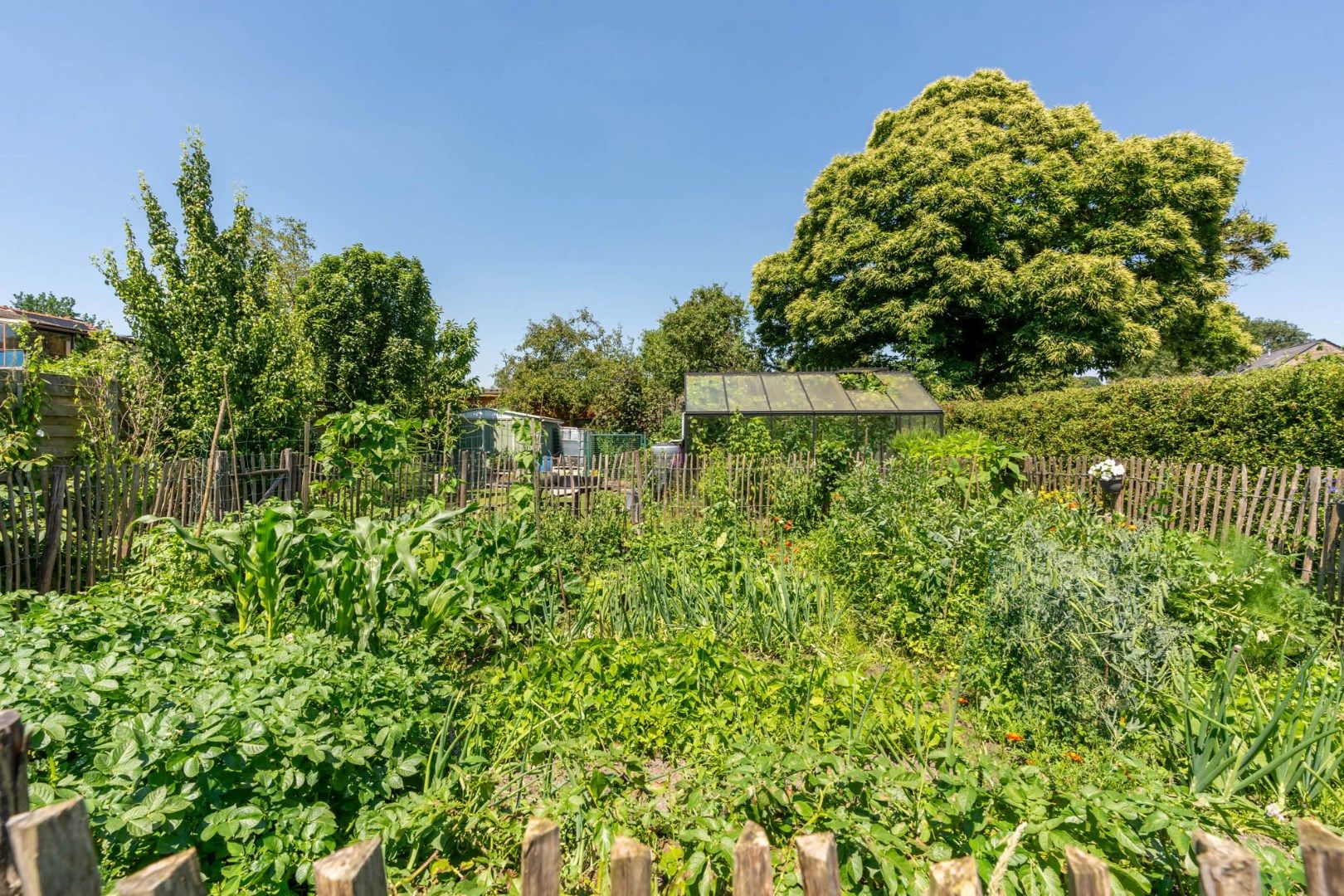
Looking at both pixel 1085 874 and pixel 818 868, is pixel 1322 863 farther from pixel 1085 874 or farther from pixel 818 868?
pixel 818 868

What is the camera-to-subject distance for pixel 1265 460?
5977mm

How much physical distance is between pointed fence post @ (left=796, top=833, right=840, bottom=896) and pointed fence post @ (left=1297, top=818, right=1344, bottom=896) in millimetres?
661

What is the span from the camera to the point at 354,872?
0.84 meters

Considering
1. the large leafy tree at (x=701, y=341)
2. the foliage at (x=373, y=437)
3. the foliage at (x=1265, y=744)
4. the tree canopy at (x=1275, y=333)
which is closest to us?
the foliage at (x=1265, y=744)

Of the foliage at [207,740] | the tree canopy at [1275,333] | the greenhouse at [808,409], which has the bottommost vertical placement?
the foliage at [207,740]

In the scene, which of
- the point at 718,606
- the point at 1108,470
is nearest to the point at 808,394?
the point at 1108,470

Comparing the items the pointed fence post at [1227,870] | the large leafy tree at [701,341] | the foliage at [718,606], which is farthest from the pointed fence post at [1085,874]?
the large leafy tree at [701,341]

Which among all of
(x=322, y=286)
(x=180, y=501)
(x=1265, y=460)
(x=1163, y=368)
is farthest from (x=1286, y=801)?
(x=1163, y=368)

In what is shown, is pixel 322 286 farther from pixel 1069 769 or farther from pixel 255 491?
pixel 1069 769

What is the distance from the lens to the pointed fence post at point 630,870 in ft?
3.17

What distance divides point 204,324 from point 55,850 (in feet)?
34.8

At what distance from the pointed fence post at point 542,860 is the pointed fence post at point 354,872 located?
0.73ft

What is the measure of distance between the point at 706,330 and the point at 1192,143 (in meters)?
15.9

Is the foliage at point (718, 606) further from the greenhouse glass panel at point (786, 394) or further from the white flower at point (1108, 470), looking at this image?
the greenhouse glass panel at point (786, 394)
